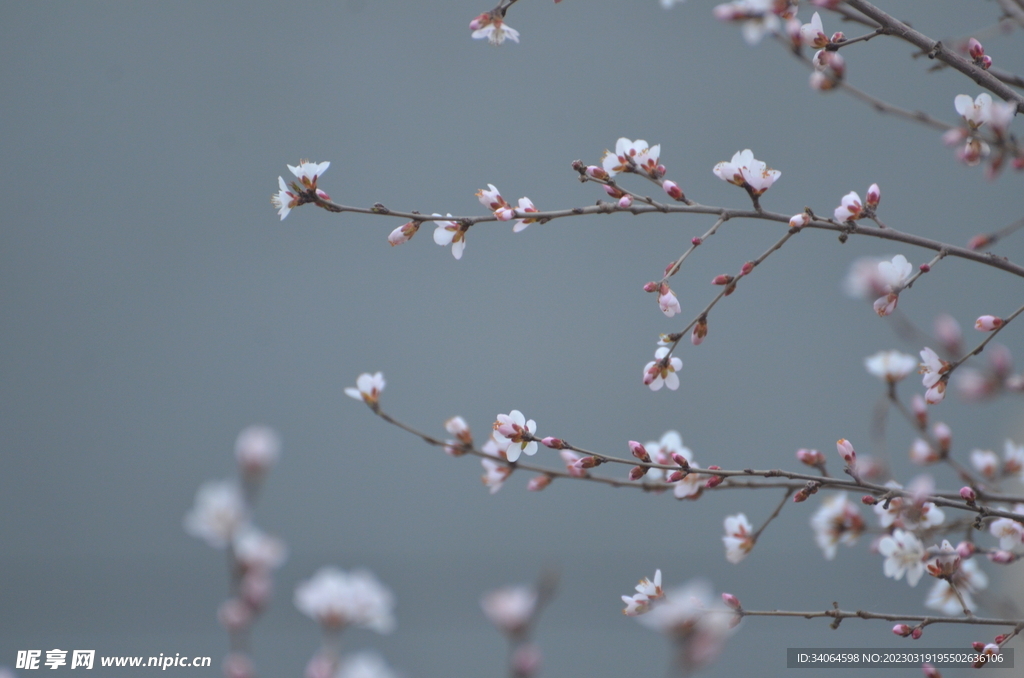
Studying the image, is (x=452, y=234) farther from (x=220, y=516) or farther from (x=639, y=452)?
(x=220, y=516)

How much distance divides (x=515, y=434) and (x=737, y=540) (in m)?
0.27

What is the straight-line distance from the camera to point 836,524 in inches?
29.5

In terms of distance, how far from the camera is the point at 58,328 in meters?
2.00

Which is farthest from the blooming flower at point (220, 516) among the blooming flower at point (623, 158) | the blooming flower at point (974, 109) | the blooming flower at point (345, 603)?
the blooming flower at point (974, 109)

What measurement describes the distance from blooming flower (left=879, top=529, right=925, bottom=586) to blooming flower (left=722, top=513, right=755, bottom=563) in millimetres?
132

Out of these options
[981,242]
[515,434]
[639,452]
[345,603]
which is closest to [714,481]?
[639,452]

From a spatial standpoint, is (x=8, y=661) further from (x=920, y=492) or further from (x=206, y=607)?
(x=920, y=492)

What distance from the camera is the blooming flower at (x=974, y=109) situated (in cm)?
60

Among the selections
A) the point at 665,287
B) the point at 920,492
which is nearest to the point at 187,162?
the point at 665,287

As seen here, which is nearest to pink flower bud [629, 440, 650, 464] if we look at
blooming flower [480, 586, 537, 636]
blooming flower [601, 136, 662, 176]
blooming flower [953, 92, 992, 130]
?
blooming flower [480, 586, 537, 636]

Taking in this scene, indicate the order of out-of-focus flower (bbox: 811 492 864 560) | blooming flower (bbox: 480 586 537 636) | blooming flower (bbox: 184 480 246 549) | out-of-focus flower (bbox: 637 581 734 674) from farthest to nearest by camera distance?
blooming flower (bbox: 184 480 246 549) < out-of-focus flower (bbox: 811 492 864 560) < blooming flower (bbox: 480 586 537 636) < out-of-focus flower (bbox: 637 581 734 674)

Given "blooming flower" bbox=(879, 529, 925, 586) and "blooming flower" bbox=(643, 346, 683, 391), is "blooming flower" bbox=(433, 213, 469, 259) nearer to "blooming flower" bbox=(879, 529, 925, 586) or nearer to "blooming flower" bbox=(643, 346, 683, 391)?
"blooming flower" bbox=(643, 346, 683, 391)

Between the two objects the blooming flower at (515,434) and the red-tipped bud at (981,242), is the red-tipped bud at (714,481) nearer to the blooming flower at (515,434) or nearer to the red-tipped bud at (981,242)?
the blooming flower at (515,434)

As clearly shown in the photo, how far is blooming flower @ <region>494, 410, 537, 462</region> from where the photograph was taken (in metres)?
0.65
